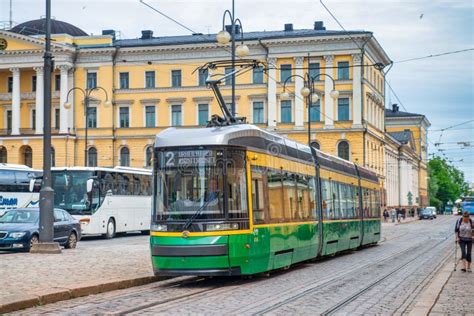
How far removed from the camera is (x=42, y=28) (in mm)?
86812

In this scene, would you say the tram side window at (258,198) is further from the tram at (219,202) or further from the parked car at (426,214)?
the parked car at (426,214)

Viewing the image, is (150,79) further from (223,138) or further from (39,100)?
(223,138)

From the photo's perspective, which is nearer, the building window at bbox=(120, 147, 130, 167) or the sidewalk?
the sidewalk

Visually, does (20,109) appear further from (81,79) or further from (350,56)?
(350,56)

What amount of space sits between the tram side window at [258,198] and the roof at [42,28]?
2813 inches

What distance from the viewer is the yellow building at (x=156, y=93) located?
7794 centimetres

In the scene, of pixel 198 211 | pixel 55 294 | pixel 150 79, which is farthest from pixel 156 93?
pixel 55 294

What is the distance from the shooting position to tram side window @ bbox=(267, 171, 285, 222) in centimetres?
1736

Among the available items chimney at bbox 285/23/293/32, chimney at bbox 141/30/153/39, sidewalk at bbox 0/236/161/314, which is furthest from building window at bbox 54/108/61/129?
sidewalk at bbox 0/236/161/314

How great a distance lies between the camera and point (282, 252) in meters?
18.0

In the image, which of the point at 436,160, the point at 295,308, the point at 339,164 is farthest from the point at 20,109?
the point at 436,160

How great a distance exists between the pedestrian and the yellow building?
186 feet

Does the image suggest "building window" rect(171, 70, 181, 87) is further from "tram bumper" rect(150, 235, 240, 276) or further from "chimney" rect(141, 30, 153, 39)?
"tram bumper" rect(150, 235, 240, 276)

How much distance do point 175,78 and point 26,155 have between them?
16.9 metres
